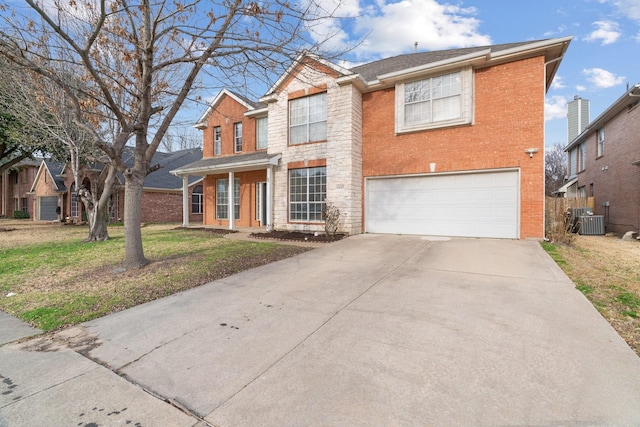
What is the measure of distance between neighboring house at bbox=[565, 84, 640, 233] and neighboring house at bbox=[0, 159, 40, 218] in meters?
46.7

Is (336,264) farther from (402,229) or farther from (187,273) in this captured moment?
(402,229)

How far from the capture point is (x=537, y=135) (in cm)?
930

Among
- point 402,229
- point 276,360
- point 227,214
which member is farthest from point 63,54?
point 402,229

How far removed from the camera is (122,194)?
2323cm

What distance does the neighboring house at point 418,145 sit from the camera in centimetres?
954

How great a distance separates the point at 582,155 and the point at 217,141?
24.3 meters

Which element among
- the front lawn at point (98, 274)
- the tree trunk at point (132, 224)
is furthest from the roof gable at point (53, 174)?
the tree trunk at point (132, 224)

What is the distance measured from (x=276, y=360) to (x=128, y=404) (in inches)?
47.5

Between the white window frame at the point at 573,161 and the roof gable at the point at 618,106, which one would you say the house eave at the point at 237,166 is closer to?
the roof gable at the point at 618,106

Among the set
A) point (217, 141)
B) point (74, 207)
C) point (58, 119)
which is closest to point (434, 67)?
point (217, 141)

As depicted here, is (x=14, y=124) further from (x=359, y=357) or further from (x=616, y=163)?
(x=616, y=163)

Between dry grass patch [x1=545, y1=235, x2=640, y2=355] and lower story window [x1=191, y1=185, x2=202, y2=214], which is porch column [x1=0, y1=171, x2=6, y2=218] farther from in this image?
dry grass patch [x1=545, y1=235, x2=640, y2=355]

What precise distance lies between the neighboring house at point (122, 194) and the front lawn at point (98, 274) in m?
13.4

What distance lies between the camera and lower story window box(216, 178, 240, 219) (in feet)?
54.5
